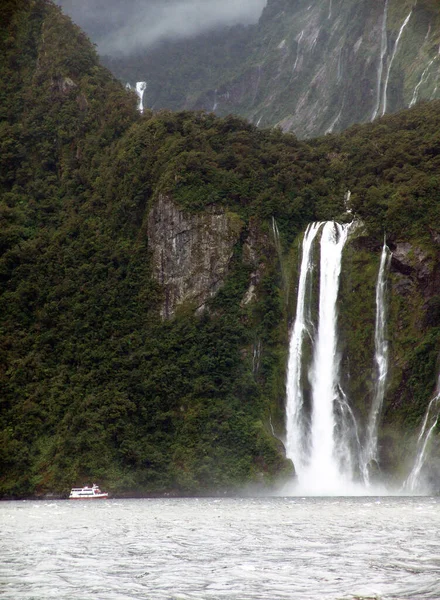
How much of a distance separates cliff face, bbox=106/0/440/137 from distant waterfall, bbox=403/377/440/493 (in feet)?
186

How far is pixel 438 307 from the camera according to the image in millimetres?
70000

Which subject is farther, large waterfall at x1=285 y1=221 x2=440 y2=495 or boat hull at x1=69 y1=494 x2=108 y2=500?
large waterfall at x1=285 y1=221 x2=440 y2=495

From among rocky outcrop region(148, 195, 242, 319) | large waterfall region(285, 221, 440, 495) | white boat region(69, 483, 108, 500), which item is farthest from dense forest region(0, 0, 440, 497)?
white boat region(69, 483, 108, 500)

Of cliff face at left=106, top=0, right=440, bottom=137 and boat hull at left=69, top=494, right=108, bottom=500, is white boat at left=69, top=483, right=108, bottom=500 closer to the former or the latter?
boat hull at left=69, top=494, right=108, bottom=500

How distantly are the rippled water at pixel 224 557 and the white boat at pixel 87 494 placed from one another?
22774mm

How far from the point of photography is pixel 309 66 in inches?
6009

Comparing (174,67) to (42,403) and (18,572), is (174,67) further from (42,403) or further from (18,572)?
(18,572)

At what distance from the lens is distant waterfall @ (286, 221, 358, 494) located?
6806 cm

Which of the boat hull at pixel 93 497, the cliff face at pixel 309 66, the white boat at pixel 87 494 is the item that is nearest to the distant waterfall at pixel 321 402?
the boat hull at pixel 93 497

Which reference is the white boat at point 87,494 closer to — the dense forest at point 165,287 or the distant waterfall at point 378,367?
the dense forest at point 165,287

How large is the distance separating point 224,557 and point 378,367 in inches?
1856

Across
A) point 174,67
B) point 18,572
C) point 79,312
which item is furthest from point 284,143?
point 174,67

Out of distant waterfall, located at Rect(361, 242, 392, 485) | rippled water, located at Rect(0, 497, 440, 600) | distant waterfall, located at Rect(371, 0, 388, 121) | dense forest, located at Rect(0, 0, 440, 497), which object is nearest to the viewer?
rippled water, located at Rect(0, 497, 440, 600)

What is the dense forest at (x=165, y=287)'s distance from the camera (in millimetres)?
68375
